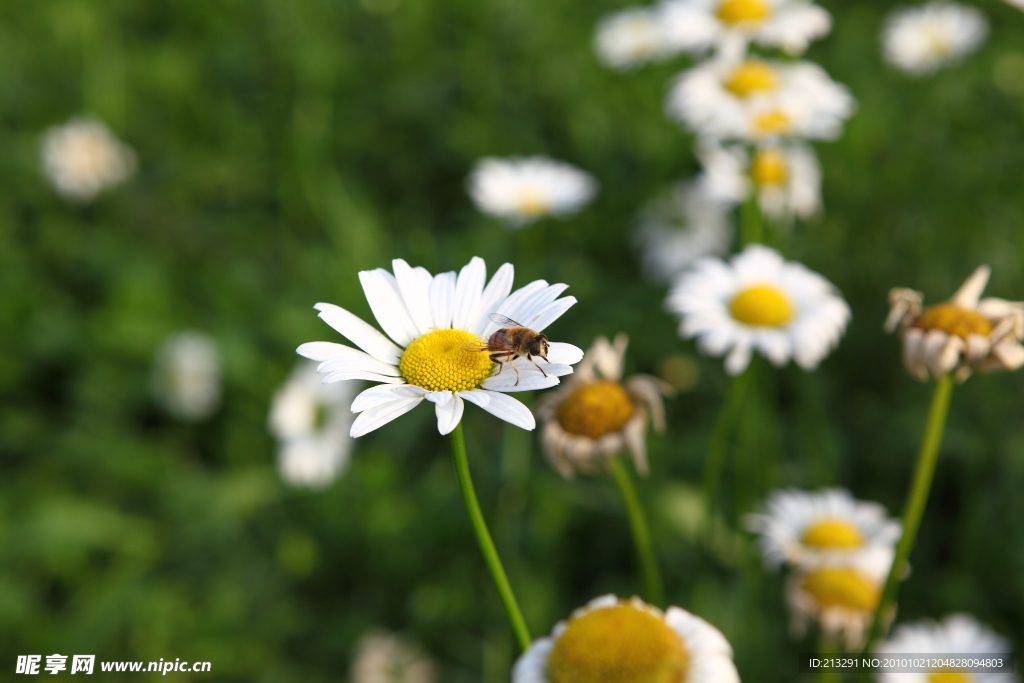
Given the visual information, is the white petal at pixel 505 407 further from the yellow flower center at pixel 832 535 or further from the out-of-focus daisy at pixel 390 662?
the out-of-focus daisy at pixel 390 662

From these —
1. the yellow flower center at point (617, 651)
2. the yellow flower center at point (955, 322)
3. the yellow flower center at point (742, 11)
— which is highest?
the yellow flower center at point (742, 11)

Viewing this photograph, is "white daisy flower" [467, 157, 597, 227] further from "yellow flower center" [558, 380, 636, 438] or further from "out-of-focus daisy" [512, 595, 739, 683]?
"out-of-focus daisy" [512, 595, 739, 683]

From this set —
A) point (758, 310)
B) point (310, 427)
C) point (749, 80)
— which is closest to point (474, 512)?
point (758, 310)

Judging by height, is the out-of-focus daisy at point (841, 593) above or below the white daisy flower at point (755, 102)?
below

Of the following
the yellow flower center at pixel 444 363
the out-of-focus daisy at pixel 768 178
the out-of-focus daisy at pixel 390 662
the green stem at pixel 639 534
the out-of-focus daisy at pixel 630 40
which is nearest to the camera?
the yellow flower center at pixel 444 363

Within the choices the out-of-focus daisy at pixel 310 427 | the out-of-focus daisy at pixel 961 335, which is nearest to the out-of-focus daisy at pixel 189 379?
the out-of-focus daisy at pixel 310 427

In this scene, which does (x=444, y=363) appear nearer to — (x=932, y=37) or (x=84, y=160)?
(x=84, y=160)

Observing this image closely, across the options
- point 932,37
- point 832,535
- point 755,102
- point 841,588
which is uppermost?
point 932,37
